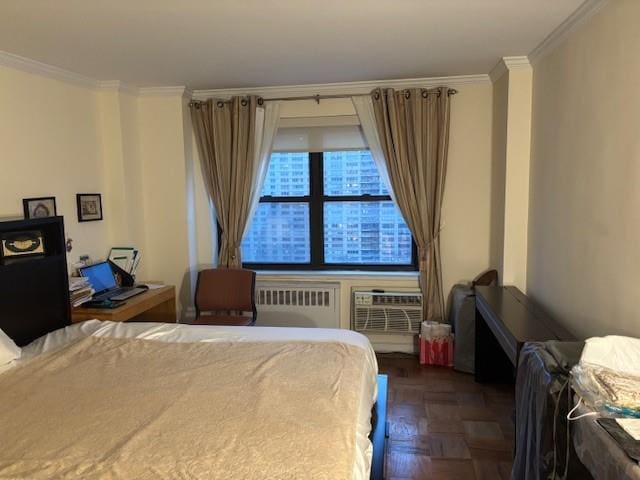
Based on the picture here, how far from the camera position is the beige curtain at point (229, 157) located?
3.99m

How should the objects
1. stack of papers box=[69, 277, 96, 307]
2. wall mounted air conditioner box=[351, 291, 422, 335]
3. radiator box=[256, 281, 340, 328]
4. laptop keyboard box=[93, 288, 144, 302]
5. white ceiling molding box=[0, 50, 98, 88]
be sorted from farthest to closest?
radiator box=[256, 281, 340, 328], wall mounted air conditioner box=[351, 291, 422, 335], laptop keyboard box=[93, 288, 144, 302], stack of papers box=[69, 277, 96, 307], white ceiling molding box=[0, 50, 98, 88]

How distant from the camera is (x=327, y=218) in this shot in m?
4.30

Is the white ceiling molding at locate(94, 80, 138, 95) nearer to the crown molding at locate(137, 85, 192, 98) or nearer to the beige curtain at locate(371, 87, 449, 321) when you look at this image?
the crown molding at locate(137, 85, 192, 98)

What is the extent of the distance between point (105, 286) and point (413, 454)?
2.50 m

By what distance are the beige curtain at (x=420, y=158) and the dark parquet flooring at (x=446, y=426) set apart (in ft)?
2.05

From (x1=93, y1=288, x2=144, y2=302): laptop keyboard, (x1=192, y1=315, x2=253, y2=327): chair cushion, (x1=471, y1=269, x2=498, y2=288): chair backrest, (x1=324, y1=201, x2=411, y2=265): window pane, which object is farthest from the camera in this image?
(x1=324, y1=201, x2=411, y2=265): window pane

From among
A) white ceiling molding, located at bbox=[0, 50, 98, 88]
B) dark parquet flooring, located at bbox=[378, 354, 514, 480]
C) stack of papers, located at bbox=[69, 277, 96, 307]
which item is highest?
white ceiling molding, located at bbox=[0, 50, 98, 88]

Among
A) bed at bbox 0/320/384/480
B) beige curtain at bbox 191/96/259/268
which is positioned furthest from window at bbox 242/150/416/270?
bed at bbox 0/320/384/480

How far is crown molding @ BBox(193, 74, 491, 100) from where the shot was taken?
3783 mm

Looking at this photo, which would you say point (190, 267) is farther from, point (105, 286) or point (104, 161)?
point (104, 161)

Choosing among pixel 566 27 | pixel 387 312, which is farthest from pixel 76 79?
pixel 566 27

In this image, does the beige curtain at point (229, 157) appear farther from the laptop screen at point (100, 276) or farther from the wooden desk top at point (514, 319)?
the wooden desk top at point (514, 319)

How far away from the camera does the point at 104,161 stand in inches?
152

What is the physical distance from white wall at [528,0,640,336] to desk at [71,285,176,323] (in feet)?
8.95
